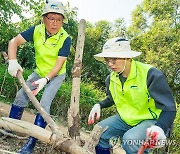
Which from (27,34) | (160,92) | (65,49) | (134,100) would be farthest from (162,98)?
(27,34)

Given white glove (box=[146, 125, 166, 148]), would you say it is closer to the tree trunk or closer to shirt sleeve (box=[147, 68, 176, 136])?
shirt sleeve (box=[147, 68, 176, 136])

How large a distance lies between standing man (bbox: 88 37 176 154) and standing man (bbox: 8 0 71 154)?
0.61 metres

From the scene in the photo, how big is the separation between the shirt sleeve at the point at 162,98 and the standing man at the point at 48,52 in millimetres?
1180

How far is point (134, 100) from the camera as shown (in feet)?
8.71

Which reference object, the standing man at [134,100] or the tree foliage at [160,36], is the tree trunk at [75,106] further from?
the tree foliage at [160,36]

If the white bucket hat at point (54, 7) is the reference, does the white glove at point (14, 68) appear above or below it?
below

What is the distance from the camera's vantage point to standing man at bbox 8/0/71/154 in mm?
3357

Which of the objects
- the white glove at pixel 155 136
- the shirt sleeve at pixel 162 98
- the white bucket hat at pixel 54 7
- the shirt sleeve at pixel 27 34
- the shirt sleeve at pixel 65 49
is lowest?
the white glove at pixel 155 136

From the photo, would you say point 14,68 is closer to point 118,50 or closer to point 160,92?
point 118,50

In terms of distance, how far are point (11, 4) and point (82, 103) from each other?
86.9 inches

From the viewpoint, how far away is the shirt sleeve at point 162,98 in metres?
2.42

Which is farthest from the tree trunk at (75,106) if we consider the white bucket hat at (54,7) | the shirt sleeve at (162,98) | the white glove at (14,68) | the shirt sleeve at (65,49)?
the shirt sleeve at (162,98)

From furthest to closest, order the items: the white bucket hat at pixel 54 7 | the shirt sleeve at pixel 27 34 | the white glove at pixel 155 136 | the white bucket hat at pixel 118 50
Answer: the shirt sleeve at pixel 27 34 < the white bucket hat at pixel 54 7 < the white bucket hat at pixel 118 50 < the white glove at pixel 155 136

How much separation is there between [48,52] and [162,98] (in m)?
1.46
